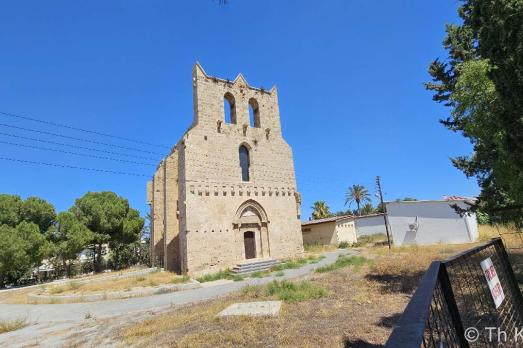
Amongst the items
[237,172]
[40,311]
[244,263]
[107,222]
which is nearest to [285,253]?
[244,263]

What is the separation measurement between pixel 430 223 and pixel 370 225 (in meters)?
18.9

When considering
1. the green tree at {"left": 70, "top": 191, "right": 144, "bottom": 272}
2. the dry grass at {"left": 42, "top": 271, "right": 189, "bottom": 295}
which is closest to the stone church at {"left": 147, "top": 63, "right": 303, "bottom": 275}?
the dry grass at {"left": 42, "top": 271, "right": 189, "bottom": 295}

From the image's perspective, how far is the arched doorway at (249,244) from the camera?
21.4m

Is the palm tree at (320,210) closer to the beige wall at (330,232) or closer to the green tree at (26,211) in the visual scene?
the beige wall at (330,232)

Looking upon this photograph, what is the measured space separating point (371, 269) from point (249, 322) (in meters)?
8.41

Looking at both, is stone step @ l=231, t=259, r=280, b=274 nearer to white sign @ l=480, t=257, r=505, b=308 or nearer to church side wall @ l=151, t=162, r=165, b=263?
church side wall @ l=151, t=162, r=165, b=263

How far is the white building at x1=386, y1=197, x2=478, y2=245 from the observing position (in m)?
23.9

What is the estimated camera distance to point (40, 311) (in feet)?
38.7

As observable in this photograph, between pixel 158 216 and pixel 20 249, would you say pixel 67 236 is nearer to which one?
pixel 20 249

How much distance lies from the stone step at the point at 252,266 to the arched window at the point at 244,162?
20.4ft

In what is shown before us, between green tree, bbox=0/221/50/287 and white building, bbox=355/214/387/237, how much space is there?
3652 cm

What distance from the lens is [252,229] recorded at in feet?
70.9

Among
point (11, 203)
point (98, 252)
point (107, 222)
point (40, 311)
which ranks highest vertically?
point (11, 203)

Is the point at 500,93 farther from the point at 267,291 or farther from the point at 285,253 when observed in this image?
the point at 285,253
